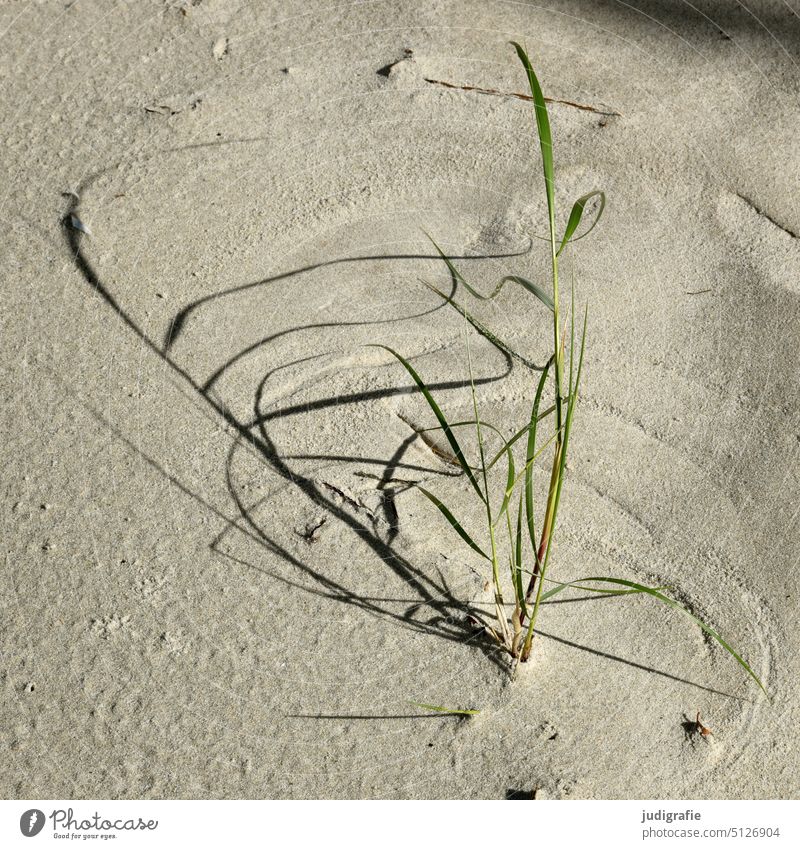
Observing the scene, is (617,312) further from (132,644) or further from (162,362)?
(132,644)

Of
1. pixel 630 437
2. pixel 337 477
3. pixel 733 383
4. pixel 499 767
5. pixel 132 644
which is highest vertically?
pixel 733 383

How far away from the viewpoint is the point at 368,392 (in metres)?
1.92

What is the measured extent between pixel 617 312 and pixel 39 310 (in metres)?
1.07

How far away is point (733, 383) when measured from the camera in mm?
1929

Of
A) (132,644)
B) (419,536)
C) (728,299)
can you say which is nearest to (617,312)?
(728,299)
